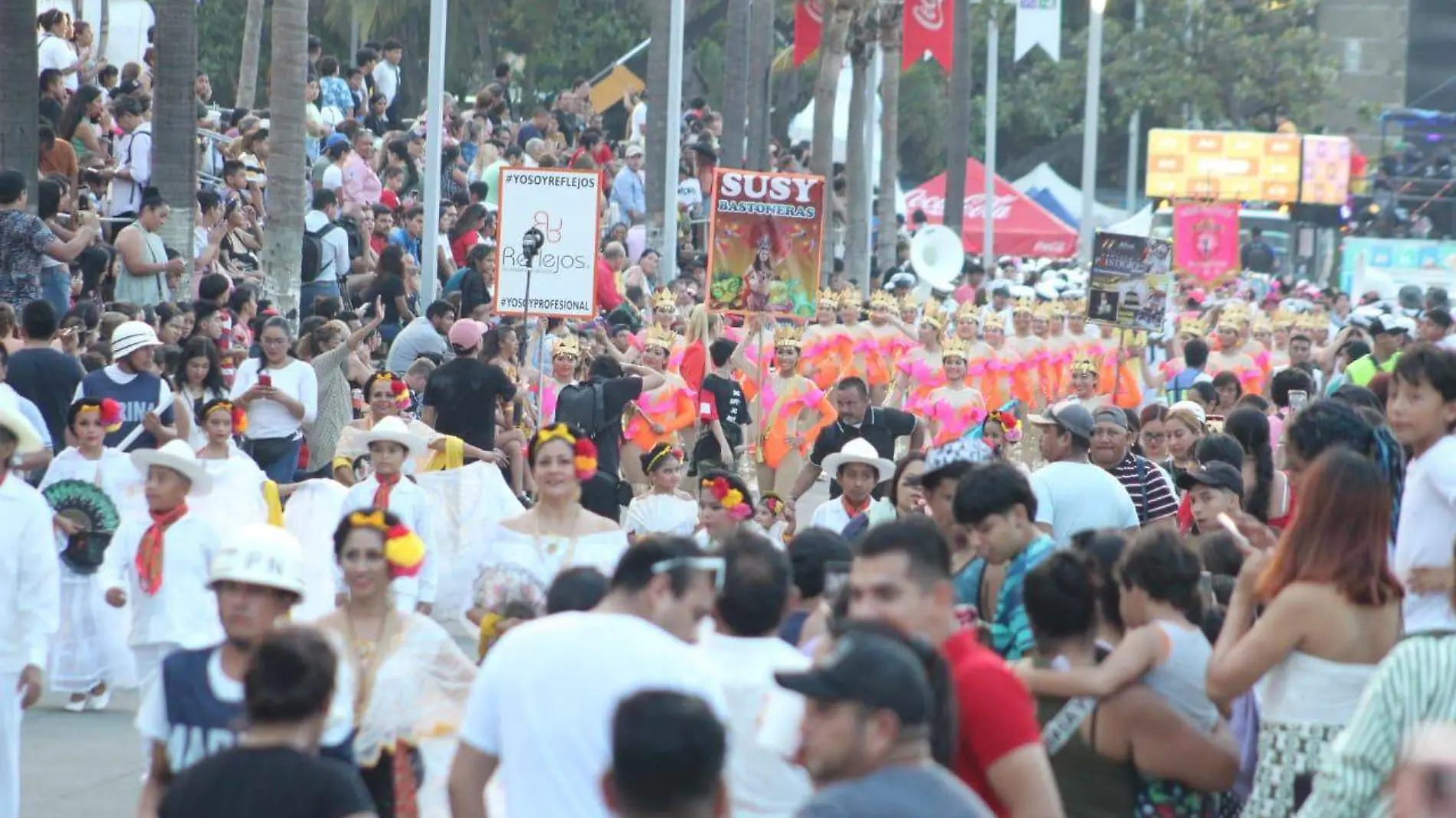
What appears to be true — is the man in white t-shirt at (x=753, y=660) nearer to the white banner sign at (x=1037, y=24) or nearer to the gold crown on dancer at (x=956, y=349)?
the gold crown on dancer at (x=956, y=349)

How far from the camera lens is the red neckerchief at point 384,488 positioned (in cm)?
1067

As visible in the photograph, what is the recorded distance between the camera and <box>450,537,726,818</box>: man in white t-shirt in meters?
5.08

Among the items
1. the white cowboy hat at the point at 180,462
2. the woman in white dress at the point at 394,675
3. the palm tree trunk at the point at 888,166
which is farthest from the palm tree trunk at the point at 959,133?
the woman in white dress at the point at 394,675

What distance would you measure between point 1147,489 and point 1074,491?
62.2 inches

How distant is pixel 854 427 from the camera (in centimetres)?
1464

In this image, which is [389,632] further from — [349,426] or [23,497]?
[349,426]

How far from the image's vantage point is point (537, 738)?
510 centimetres

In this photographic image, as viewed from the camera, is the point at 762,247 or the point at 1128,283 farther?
the point at 1128,283

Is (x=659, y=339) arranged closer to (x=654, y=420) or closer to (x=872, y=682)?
(x=654, y=420)

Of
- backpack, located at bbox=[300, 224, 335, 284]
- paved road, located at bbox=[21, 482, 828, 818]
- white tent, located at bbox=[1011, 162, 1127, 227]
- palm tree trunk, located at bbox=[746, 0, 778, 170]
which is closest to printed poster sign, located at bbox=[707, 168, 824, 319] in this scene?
backpack, located at bbox=[300, 224, 335, 284]

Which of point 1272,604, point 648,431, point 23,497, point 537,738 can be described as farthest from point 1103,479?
point 648,431

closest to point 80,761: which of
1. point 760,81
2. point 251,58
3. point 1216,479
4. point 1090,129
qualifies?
point 1216,479

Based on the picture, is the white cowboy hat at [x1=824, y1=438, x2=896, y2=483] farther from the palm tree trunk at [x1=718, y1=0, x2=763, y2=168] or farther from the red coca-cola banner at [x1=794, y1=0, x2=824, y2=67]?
the red coca-cola banner at [x1=794, y1=0, x2=824, y2=67]

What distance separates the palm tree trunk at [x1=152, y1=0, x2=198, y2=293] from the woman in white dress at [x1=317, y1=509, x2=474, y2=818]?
11.7 meters
